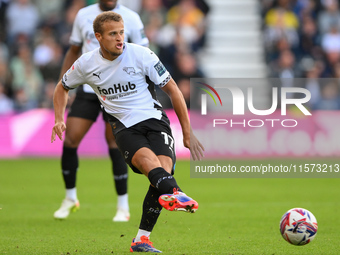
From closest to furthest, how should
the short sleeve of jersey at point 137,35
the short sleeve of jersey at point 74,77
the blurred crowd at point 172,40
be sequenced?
1. the short sleeve of jersey at point 74,77
2. the short sleeve of jersey at point 137,35
3. the blurred crowd at point 172,40

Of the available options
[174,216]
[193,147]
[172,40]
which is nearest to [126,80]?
[193,147]

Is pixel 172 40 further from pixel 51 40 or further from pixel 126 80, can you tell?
pixel 126 80

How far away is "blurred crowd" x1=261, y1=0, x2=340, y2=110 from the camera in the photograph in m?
17.8

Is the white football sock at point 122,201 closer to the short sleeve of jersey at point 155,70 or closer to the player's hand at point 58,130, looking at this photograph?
the player's hand at point 58,130

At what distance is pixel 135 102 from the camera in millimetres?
6012

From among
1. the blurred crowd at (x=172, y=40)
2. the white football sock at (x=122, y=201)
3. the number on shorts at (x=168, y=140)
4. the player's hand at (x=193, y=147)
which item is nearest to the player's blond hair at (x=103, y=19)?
the number on shorts at (x=168, y=140)

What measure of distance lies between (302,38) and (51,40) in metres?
7.10

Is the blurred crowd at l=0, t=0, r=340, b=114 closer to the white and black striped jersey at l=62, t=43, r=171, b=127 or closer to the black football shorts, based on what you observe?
the white and black striped jersey at l=62, t=43, r=171, b=127

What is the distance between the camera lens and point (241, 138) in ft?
49.3

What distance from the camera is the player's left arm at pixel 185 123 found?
5.61 metres

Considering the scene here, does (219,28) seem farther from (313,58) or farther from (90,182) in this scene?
(90,182)

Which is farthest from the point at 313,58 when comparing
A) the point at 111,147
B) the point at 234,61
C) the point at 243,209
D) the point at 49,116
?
the point at 111,147

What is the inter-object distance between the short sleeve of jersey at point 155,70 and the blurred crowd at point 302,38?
36.7 feet

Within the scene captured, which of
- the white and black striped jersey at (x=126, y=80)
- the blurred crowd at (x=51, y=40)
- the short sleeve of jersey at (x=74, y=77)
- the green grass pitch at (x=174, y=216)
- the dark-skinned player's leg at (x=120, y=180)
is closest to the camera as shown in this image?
the white and black striped jersey at (x=126, y=80)
